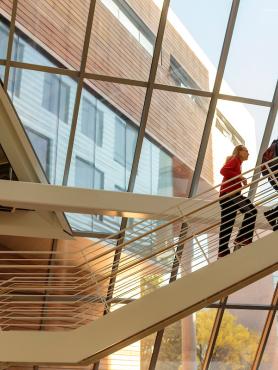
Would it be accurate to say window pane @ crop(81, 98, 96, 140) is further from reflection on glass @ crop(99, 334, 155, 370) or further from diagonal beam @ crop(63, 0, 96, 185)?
reflection on glass @ crop(99, 334, 155, 370)

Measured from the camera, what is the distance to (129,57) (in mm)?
12820

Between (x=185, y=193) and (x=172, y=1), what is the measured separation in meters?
3.74

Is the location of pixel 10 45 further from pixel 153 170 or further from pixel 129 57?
pixel 153 170

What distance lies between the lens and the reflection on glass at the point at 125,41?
12.7 metres

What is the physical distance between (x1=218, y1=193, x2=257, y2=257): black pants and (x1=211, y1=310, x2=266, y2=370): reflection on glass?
600 centimetres

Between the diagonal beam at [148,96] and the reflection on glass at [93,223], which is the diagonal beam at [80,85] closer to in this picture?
the reflection on glass at [93,223]

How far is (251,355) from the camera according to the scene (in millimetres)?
15156

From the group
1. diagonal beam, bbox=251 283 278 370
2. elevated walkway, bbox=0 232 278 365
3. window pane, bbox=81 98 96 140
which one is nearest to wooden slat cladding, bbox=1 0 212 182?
window pane, bbox=81 98 96 140

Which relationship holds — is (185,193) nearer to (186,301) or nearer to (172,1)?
(172,1)

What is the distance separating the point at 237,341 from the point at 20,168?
6.43 metres

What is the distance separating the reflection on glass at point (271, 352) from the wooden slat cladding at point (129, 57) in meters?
4.18

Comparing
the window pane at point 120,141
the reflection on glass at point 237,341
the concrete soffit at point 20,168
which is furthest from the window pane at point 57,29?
the reflection on glass at point 237,341

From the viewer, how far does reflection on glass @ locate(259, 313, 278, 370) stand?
15164mm

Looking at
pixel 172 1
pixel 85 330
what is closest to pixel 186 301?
pixel 85 330
